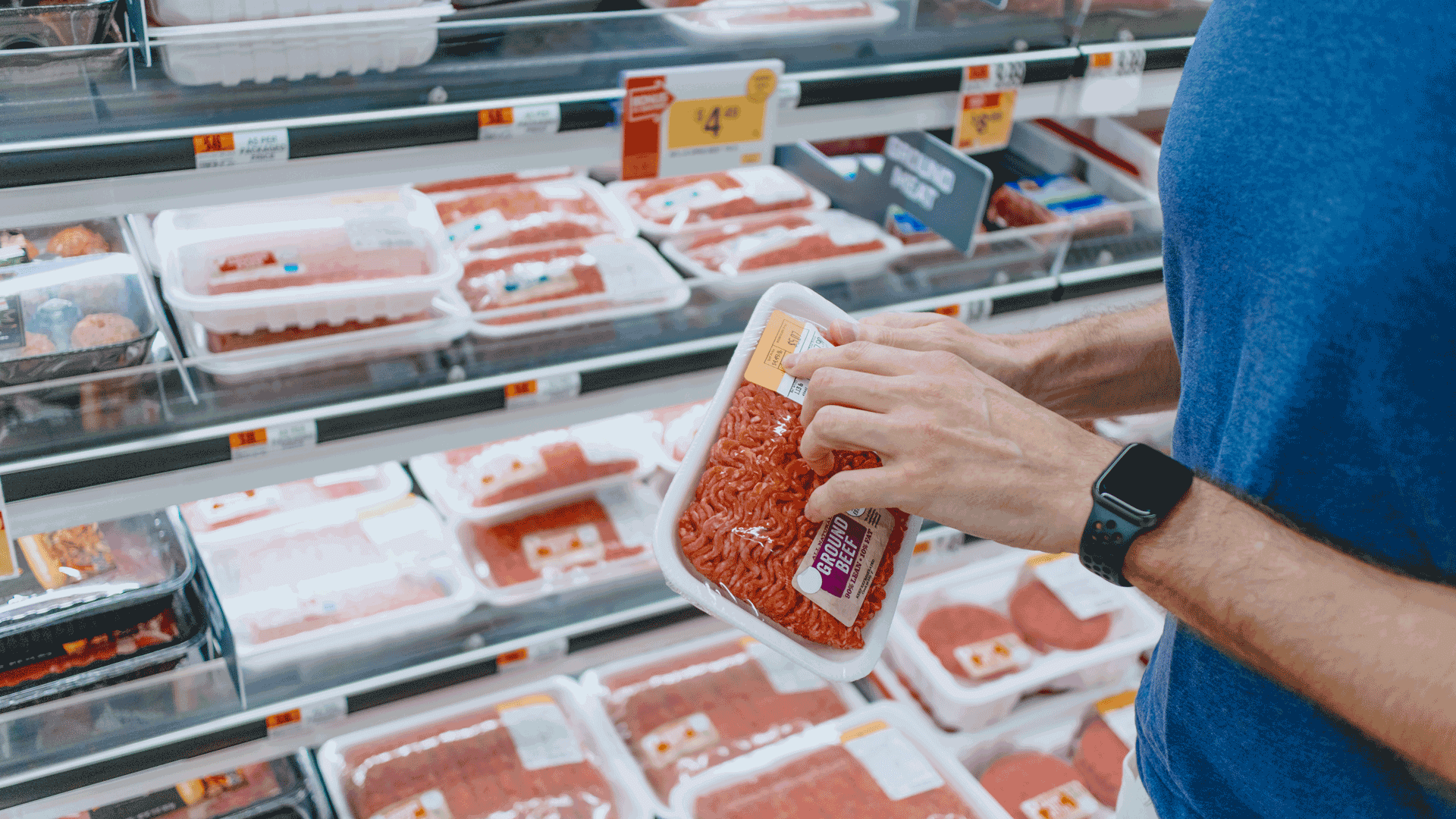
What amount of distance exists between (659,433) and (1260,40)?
1738mm

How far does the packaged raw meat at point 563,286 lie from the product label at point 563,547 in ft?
1.72

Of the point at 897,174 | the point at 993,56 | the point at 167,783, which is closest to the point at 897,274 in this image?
the point at 897,174

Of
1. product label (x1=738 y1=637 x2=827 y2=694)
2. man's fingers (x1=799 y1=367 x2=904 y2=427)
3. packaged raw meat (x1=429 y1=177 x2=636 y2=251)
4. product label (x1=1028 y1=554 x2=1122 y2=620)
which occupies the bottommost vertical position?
product label (x1=738 y1=637 x2=827 y2=694)

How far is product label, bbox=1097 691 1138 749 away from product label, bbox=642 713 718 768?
2.87 feet

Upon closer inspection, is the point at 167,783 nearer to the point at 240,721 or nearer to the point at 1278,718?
the point at 240,721

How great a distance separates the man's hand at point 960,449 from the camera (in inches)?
37.0

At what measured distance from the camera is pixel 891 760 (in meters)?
2.21

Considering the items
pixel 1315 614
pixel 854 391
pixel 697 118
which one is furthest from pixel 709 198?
pixel 1315 614

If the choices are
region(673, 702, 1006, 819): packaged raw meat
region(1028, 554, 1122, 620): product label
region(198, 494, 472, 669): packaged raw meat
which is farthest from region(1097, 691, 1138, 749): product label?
region(198, 494, 472, 669): packaged raw meat

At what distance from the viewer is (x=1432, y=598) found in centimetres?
85

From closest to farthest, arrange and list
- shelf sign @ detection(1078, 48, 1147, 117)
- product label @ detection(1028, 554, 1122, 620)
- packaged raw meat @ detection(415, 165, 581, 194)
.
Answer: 1. shelf sign @ detection(1078, 48, 1147, 117)
2. packaged raw meat @ detection(415, 165, 581, 194)
3. product label @ detection(1028, 554, 1122, 620)

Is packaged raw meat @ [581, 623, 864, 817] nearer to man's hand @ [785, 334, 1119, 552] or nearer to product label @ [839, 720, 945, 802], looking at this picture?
product label @ [839, 720, 945, 802]

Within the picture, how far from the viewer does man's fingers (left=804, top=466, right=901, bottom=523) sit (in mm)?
965

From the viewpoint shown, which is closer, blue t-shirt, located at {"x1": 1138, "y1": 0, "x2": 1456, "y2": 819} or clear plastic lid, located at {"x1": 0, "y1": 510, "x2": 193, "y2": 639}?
blue t-shirt, located at {"x1": 1138, "y1": 0, "x2": 1456, "y2": 819}
